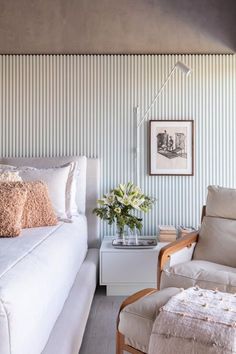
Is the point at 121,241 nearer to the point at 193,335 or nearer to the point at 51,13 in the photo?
the point at 193,335

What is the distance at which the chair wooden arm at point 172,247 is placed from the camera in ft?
6.07

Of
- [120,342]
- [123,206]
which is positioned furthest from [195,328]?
[123,206]

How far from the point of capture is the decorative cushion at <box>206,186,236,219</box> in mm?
2232

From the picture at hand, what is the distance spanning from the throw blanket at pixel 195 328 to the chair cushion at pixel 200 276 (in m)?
0.29

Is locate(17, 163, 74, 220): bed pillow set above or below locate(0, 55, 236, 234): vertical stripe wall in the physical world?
below

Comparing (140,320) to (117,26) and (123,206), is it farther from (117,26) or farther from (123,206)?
(117,26)

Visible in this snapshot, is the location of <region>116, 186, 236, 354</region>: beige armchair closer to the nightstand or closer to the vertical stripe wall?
the nightstand

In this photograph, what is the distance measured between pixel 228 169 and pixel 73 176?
1589 millimetres

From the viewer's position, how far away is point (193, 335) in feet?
3.96

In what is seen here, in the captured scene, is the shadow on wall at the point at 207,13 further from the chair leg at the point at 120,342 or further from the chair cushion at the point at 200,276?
the chair leg at the point at 120,342

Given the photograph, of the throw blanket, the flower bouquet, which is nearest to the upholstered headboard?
the flower bouquet

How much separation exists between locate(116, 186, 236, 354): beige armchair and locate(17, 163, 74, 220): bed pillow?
105cm

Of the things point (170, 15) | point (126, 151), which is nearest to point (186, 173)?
point (126, 151)

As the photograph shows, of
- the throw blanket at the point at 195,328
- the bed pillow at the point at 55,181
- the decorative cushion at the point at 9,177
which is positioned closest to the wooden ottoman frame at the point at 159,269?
the throw blanket at the point at 195,328
